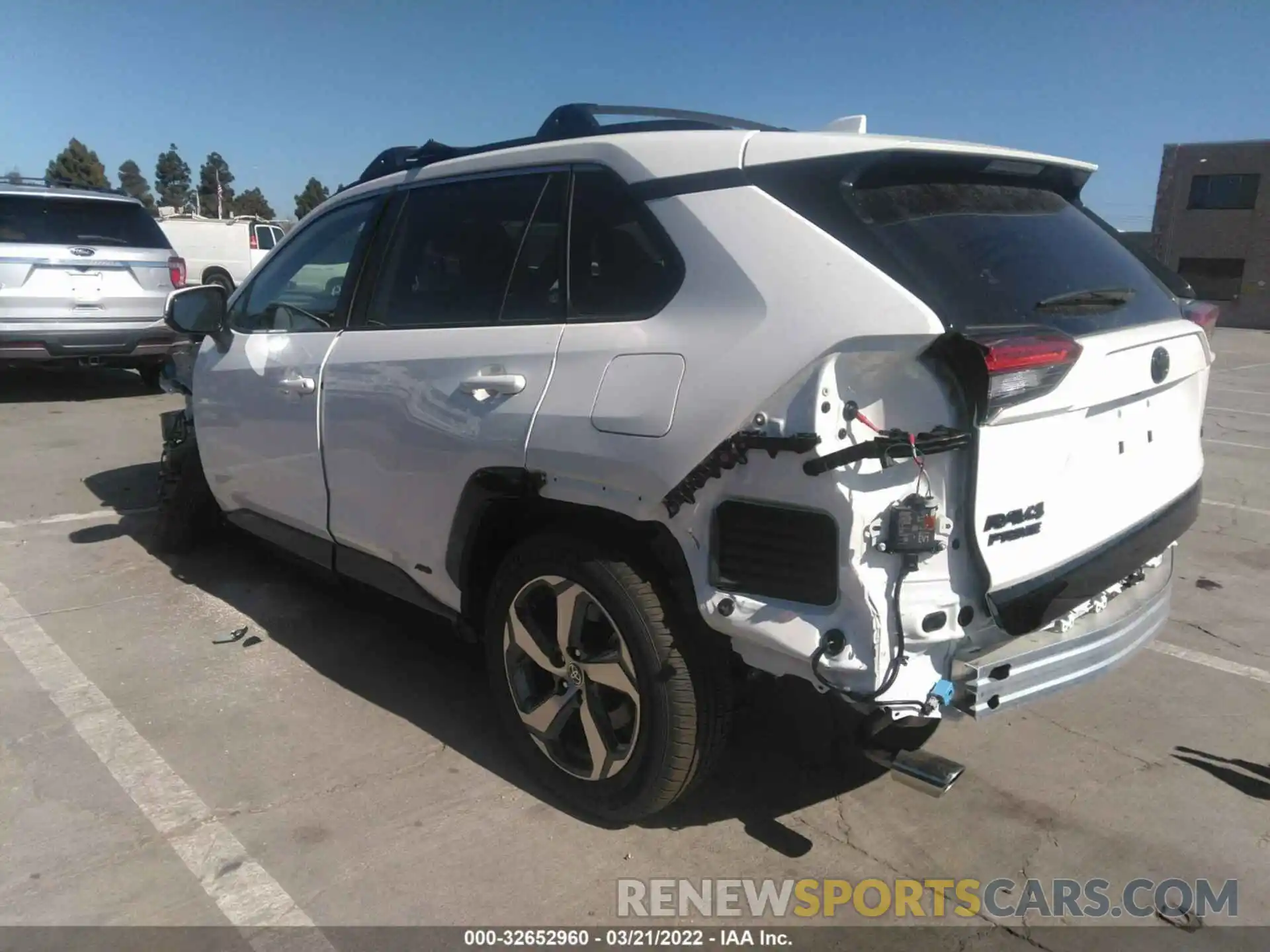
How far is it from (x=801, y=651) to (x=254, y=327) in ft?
10.4

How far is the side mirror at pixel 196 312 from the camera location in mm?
4602

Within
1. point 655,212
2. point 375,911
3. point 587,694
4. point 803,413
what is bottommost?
point 375,911

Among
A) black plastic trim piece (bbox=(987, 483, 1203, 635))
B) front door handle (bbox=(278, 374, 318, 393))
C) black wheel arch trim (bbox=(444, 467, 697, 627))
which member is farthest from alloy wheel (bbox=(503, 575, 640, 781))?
front door handle (bbox=(278, 374, 318, 393))

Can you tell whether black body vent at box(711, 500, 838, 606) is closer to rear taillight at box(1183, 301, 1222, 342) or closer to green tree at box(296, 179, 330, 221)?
rear taillight at box(1183, 301, 1222, 342)

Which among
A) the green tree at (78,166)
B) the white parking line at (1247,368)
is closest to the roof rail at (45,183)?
the white parking line at (1247,368)

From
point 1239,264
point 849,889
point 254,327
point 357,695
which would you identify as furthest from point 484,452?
point 1239,264

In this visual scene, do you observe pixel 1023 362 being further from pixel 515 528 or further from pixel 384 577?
pixel 384 577

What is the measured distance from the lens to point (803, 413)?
2258 mm

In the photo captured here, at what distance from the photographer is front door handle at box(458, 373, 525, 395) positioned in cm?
296

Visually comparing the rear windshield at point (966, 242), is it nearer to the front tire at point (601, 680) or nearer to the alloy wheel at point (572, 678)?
the front tire at point (601, 680)

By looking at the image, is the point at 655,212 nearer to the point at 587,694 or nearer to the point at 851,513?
the point at 851,513

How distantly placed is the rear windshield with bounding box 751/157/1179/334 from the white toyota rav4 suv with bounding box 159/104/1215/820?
0.04ft

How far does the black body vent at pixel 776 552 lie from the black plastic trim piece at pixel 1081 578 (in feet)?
1.45

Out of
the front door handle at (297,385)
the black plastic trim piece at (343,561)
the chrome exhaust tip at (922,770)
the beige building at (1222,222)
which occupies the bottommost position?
the chrome exhaust tip at (922,770)
